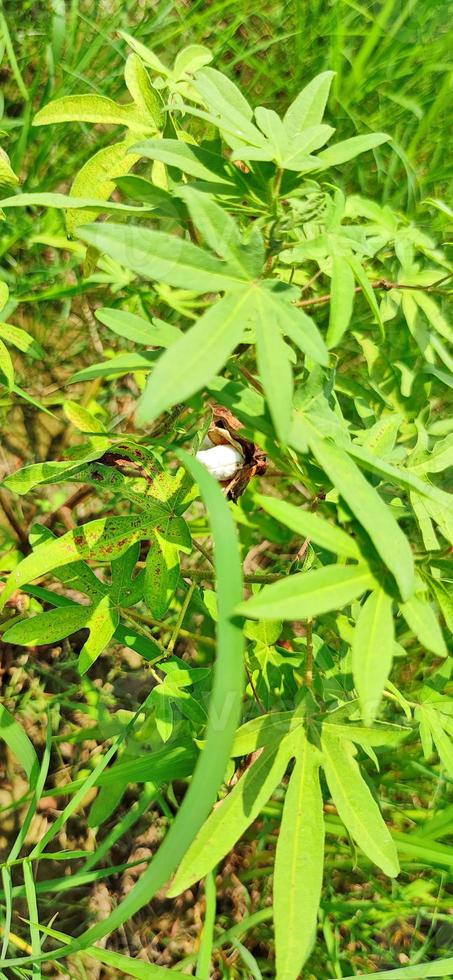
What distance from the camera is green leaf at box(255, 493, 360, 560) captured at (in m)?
0.73

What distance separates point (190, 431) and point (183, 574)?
490 mm

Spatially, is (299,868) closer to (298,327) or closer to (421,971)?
(421,971)

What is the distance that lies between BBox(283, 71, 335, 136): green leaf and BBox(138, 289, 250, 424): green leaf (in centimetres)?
34

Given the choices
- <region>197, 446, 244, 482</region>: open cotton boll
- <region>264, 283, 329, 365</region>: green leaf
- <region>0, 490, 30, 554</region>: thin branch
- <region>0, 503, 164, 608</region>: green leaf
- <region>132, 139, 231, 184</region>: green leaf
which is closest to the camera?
<region>264, 283, 329, 365</region>: green leaf

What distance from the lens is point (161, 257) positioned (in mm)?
733

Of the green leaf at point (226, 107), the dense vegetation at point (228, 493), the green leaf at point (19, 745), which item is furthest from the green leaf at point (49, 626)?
the green leaf at point (226, 107)

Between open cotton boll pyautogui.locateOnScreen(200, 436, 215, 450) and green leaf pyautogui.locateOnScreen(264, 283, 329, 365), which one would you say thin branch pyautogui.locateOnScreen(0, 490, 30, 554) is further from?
green leaf pyautogui.locateOnScreen(264, 283, 329, 365)

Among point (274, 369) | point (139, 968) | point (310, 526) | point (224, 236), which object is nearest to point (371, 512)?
point (310, 526)

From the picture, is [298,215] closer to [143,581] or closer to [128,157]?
[128,157]

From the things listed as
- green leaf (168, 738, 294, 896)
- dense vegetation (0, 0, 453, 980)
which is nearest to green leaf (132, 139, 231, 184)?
dense vegetation (0, 0, 453, 980)

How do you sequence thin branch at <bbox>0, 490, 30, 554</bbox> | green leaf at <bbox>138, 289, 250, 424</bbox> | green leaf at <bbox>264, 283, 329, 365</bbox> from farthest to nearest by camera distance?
thin branch at <bbox>0, 490, 30, 554</bbox> → green leaf at <bbox>264, 283, 329, 365</bbox> → green leaf at <bbox>138, 289, 250, 424</bbox>

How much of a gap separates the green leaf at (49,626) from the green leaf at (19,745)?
168 mm

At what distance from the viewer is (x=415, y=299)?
1.25 meters

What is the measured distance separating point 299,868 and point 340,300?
1.98 feet
